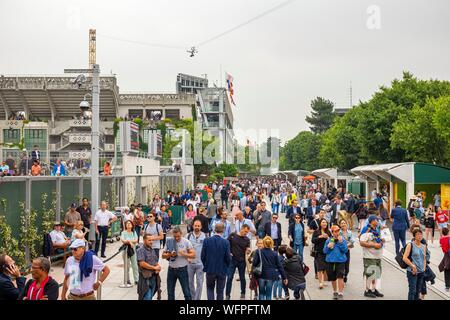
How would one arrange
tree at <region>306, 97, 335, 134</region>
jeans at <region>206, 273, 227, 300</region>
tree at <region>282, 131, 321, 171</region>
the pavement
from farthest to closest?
tree at <region>306, 97, 335, 134</region> < tree at <region>282, 131, 321, 171</region> < the pavement < jeans at <region>206, 273, 227, 300</region>

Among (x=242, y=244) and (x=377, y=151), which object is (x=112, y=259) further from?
(x=377, y=151)

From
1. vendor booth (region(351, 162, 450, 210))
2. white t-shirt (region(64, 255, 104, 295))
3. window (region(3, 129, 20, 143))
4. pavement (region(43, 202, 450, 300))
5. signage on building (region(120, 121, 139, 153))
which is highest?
window (region(3, 129, 20, 143))

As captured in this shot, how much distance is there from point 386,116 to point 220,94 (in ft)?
322

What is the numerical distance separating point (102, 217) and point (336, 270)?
7.54m

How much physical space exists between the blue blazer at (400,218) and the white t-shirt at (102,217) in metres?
8.02

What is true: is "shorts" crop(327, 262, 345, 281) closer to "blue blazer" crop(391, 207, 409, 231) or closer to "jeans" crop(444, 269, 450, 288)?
"jeans" crop(444, 269, 450, 288)

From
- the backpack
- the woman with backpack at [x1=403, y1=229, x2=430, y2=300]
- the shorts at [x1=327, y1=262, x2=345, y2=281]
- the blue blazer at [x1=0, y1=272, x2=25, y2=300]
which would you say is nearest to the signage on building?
the backpack

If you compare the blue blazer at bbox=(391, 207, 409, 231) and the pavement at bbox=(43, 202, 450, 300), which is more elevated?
the blue blazer at bbox=(391, 207, 409, 231)

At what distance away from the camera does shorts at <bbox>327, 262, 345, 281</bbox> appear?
1098cm

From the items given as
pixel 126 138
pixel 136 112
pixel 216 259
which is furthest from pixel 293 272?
pixel 136 112

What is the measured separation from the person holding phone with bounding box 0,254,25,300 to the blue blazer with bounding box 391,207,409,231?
37.2ft

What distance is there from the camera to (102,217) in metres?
16.0
